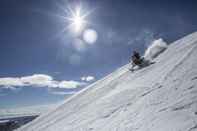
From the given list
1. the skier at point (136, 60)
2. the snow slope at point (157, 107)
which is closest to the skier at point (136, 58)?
the skier at point (136, 60)

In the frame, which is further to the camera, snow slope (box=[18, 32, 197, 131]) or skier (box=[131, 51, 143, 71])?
skier (box=[131, 51, 143, 71])

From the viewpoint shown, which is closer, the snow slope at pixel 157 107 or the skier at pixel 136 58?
the snow slope at pixel 157 107

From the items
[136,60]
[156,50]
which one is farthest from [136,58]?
[156,50]

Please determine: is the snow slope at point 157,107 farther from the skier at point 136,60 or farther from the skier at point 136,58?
the skier at point 136,58

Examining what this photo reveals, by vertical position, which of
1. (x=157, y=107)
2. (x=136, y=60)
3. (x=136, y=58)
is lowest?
(x=157, y=107)

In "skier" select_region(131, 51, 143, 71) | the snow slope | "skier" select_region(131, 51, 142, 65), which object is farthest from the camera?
"skier" select_region(131, 51, 142, 65)

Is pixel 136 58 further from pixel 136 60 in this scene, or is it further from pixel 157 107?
pixel 157 107

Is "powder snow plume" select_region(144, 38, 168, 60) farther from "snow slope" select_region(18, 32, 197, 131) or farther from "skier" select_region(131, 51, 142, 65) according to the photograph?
"snow slope" select_region(18, 32, 197, 131)

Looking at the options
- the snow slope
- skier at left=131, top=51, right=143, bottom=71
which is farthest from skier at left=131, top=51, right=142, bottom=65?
the snow slope

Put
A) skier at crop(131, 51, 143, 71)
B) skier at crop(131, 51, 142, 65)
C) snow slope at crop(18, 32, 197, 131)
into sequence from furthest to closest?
1. skier at crop(131, 51, 142, 65)
2. skier at crop(131, 51, 143, 71)
3. snow slope at crop(18, 32, 197, 131)

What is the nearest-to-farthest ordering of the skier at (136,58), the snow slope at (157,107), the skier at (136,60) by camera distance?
the snow slope at (157,107), the skier at (136,60), the skier at (136,58)

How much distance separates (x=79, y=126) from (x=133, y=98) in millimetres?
4289

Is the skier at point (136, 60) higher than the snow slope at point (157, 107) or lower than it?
higher

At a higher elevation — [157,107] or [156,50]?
[156,50]
